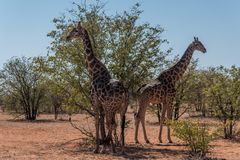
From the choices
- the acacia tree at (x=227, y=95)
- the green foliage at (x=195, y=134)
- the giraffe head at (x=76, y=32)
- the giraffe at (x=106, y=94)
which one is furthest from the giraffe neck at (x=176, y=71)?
the green foliage at (x=195, y=134)

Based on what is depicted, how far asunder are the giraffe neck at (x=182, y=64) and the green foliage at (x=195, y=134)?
460 cm

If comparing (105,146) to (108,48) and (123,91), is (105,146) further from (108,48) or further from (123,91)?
(108,48)

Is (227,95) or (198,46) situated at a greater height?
(198,46)

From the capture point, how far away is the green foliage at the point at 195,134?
37.2 ft

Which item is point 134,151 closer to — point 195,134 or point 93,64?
point 195,134

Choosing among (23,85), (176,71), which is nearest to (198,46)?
(176,71)

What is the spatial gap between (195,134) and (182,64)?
17.3 feet

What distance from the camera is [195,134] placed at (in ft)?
37.1

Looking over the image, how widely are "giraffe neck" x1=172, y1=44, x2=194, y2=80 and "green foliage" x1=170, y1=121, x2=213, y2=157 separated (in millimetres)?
4595

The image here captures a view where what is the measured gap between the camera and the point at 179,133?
37.8ft

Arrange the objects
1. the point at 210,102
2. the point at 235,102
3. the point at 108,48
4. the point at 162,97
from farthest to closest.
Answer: the point at 210,102 → the point at 235,102 → the point at 162,97 → the point at 108,48

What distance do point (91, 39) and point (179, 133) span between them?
14.7 ft

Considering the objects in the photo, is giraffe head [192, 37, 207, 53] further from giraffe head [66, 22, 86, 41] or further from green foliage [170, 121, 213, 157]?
green foliage [170, 121, 213, 157]

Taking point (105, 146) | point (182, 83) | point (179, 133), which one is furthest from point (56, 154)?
point (182, 83)
